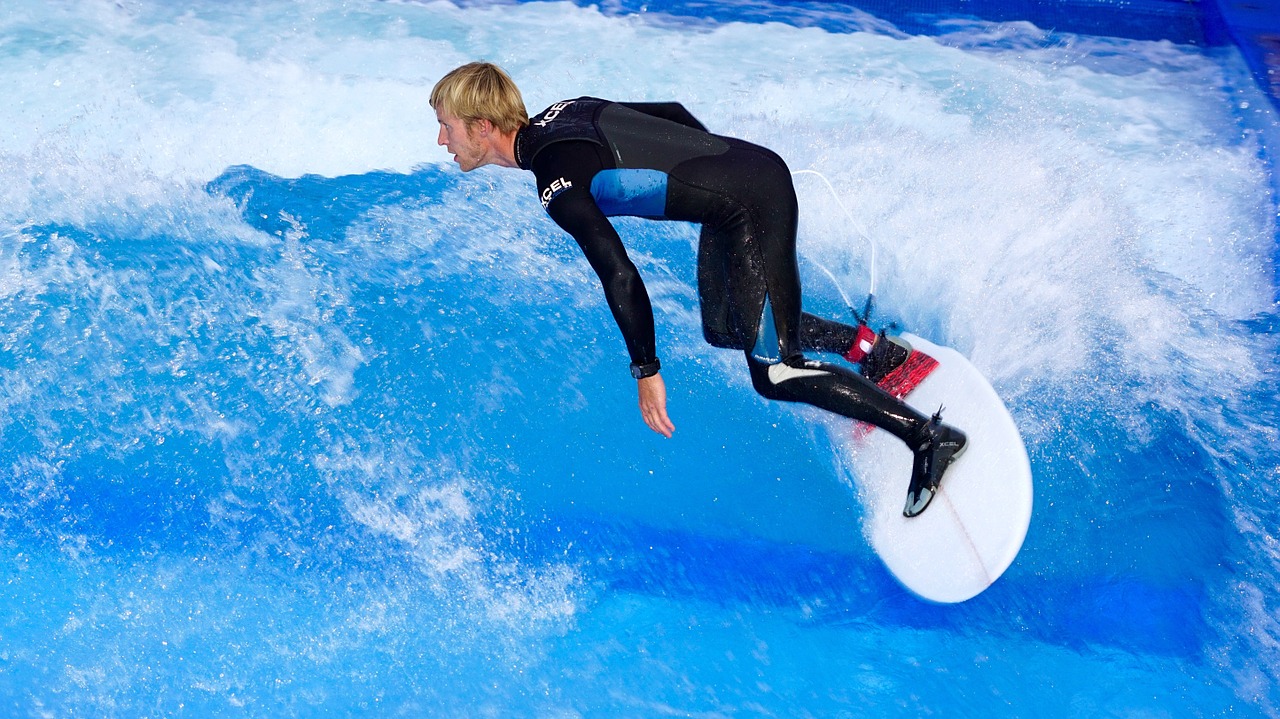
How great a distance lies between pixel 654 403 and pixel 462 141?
81 cm

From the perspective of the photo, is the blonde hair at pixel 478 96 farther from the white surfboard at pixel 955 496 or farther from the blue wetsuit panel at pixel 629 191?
the white surfboard at pixel 955 496

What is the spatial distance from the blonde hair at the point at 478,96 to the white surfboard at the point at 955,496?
146 cm

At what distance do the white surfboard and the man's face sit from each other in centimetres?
145

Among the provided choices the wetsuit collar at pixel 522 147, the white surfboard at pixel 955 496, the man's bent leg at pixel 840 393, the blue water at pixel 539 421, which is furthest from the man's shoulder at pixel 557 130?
the white surfboard at pixel 955 496

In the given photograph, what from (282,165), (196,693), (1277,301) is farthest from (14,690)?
(1277,301)

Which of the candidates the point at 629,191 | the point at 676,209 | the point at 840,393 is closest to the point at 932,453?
the point at 840,393

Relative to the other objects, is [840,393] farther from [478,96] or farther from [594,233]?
[478,96]

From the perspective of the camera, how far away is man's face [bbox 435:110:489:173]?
249cm

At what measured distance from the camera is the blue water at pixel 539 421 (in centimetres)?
285

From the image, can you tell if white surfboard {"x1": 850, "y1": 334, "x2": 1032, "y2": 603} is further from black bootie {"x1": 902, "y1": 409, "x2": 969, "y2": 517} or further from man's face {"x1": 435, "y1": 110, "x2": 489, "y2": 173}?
man's face {"x1": 435, "y1": 110, "x2": 489, "y2": 173}

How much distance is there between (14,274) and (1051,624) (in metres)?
3.42

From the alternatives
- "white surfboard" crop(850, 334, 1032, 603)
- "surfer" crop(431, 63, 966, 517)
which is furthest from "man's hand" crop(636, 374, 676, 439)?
"white surfboard" crop(850, 334, 1032, 603)

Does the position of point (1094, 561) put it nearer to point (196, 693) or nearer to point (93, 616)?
point (196, 693)

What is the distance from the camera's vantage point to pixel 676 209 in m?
2.60
